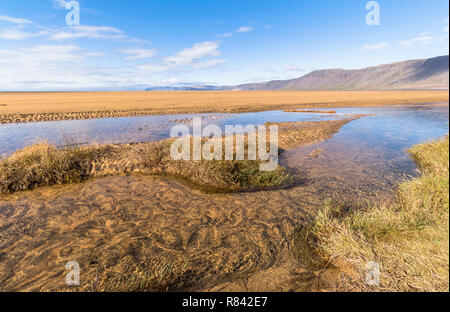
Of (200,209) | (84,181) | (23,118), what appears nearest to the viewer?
(200,209)

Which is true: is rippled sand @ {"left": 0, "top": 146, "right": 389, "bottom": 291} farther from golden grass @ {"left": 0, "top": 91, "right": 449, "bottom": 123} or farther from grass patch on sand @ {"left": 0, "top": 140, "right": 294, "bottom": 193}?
golden grass @ {"left": 0, "top": 91, "right": 449, "bottom": 123}

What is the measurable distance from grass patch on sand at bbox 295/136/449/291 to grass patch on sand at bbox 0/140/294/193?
2.65 metres

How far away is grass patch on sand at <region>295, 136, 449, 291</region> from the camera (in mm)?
2775

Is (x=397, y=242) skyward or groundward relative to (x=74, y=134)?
groundward

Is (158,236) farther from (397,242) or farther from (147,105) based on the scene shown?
(147,105)

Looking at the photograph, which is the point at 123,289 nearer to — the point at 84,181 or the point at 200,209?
the point at 200,209

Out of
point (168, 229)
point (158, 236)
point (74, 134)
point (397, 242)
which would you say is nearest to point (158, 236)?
point (158, 236)

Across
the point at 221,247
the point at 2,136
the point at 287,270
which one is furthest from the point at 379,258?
the point at 2,136

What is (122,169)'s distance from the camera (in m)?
7.98

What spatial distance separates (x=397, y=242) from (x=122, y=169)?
792 centimetres

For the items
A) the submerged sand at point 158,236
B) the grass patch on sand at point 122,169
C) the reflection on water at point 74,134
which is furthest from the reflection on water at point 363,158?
the reflection on water at point 74,134

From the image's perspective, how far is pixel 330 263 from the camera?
3631 millimetres

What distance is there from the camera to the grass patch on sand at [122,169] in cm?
666
